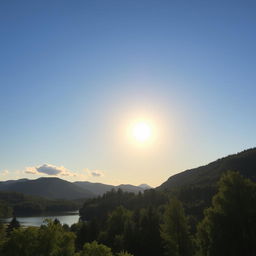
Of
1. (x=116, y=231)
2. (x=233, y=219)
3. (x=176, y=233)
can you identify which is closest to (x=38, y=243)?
(x=176, y=233)

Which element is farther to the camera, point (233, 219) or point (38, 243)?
point (38, 243)

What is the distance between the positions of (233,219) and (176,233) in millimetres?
12454

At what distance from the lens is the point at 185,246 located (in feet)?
141

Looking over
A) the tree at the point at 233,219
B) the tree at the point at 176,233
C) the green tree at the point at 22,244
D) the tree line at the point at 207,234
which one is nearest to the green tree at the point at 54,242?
the tree line at the point at 207,234

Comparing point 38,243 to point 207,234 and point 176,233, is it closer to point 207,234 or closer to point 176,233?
point 176,233

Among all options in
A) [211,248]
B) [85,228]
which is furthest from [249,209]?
[85,228]

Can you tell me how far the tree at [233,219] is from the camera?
32.4 m

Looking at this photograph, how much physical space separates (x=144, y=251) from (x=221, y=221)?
29.8 m

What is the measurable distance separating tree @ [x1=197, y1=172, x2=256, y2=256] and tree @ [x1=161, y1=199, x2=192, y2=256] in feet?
22.6

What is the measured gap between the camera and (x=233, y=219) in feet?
110

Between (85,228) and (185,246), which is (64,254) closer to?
(185,246)

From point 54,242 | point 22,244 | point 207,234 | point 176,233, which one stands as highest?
point 176,233

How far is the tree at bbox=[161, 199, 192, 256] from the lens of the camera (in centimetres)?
4291

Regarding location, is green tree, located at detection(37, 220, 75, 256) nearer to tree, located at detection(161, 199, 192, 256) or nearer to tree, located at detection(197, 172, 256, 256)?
tree, located at detection(161, 199, 192, 256)
